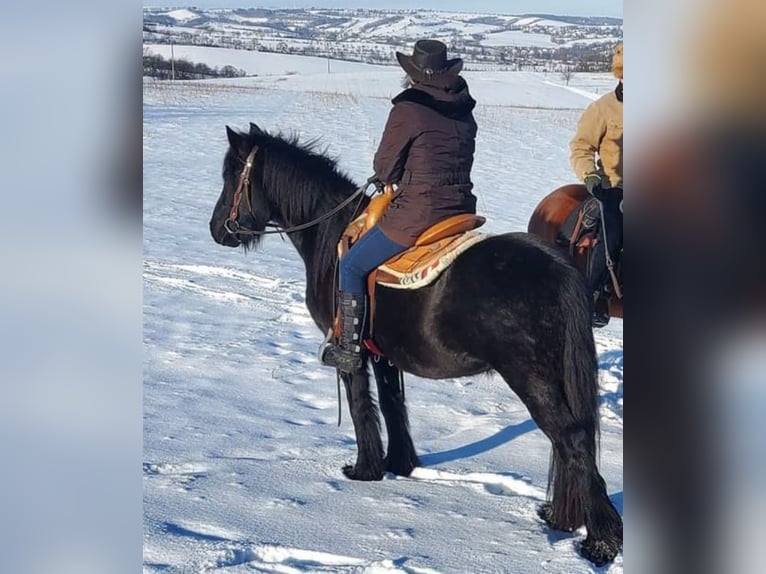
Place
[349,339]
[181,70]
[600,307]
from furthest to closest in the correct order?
1. [181,70]
2. [600,307]
3. [349,339]

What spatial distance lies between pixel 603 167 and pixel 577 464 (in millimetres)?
1311

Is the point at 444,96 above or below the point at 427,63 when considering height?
below

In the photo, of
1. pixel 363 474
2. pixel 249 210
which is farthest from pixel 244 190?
pixel 363 474

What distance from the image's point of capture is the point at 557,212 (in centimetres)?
462

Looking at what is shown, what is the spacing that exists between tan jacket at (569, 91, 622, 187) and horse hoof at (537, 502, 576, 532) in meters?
1.36

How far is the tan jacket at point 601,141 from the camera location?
444 centimetres

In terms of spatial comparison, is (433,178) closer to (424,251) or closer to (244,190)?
(424,251)

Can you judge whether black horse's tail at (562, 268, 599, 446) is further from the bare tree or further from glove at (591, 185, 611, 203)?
the bare tree

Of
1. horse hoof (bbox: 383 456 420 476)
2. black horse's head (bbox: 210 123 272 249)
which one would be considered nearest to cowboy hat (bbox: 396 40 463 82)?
black horse's head (bbox: 210 123 272 249)

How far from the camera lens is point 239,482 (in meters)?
4.51
